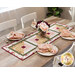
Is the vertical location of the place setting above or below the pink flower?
below

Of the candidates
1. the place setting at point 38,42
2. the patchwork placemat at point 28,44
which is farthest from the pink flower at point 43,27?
the patchwork placemat at point 28,44

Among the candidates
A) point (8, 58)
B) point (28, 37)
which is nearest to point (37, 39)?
point (28, 37)

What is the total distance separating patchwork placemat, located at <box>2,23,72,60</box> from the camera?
1693 millimetres

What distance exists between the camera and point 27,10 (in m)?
3.76

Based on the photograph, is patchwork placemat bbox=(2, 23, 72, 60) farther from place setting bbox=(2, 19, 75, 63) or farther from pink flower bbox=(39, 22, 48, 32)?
pink flower bbox=(39, 22, 48, 32)

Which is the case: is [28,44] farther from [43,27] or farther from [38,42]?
[43,27]

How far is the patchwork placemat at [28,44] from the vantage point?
1.69 m

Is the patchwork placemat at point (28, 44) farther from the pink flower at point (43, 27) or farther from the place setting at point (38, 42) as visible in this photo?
the pink flower at point (43, 27)

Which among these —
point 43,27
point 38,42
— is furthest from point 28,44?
point 43,27

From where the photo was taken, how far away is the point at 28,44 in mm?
1896

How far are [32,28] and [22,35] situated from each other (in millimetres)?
339

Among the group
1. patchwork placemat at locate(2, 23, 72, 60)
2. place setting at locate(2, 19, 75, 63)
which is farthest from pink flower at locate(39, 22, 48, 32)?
patchwork placemat at locate(2, 23, 72, 60)
